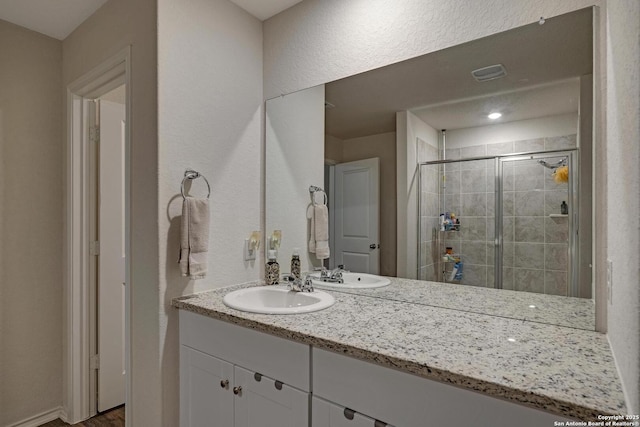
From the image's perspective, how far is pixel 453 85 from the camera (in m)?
1.48

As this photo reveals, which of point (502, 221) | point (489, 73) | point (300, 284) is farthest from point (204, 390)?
point (489, 73)

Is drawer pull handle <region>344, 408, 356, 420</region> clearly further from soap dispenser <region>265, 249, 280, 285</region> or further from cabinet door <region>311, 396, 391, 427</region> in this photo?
soap dispenser <region>265, 249, 280, 285</region>

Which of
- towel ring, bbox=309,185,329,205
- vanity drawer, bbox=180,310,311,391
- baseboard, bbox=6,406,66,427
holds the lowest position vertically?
baseboard, bbox=6,406,66,427

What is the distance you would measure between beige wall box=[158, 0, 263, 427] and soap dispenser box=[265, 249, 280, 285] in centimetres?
11

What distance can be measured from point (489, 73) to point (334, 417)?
1.40m

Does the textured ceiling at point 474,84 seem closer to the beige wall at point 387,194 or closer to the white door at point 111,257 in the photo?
the beige wall at point 387,194

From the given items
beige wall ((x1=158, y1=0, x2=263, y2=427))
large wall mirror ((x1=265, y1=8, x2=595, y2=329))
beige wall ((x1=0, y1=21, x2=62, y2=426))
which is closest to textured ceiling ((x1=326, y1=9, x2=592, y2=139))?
large wall mirror ((x1=265, y1=8, x2=595, y2=329))

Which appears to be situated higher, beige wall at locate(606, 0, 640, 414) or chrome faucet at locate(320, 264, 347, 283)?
beige wall at locate(606, 0, 640, 414)

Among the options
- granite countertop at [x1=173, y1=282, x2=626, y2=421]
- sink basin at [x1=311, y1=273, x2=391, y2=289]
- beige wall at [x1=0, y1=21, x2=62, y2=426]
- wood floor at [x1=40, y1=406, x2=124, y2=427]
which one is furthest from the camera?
wood floor at [x1=40, y1=406, x2=124, y2=427]

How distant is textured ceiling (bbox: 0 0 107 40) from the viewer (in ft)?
6.15

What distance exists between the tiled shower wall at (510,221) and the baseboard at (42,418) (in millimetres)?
2508

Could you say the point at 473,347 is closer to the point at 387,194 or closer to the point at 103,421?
the point at 387,194

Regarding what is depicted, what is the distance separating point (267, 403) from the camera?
4.18ft

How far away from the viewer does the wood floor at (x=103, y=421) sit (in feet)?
7.06
